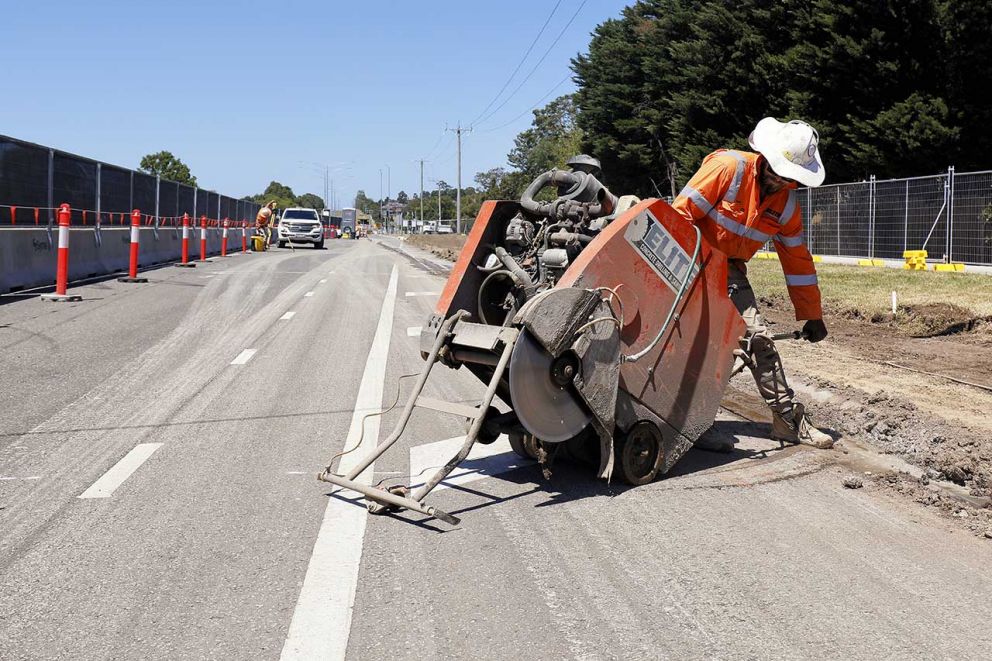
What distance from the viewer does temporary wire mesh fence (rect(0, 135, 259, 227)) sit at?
67.2 feet

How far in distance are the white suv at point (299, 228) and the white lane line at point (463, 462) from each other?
4400 centimetres

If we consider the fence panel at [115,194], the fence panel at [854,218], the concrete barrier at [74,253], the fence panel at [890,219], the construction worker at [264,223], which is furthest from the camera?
the construction worker at [264,223]

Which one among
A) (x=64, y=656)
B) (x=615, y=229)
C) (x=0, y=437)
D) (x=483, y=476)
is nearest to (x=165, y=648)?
(x=64, y=656)

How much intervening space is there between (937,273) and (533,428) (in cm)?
1604

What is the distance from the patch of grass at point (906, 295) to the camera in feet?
43.9

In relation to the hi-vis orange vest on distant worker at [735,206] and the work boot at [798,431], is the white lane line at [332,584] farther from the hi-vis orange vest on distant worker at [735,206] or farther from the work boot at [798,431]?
the work boot at [798,431]

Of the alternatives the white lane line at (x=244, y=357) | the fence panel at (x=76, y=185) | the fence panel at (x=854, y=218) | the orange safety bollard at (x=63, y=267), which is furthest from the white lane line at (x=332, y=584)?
the fence panel at (x=854, y=218)

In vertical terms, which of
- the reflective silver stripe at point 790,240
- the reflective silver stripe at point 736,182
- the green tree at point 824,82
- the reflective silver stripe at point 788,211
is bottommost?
the reflective silver stripe at point 790,240

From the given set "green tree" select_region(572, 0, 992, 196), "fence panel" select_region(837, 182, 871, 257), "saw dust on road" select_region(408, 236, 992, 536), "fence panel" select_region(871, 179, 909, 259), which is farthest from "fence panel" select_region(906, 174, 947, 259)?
"saw dust on road" select_region(408, 236, 992, 536)

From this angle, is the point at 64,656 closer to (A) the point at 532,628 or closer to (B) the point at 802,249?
(A) the point at 532,628

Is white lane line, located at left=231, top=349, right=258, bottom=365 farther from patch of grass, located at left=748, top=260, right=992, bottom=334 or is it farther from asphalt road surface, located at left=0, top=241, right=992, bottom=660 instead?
patch of grass, located at left=748, top=260, right=992, bottom=334

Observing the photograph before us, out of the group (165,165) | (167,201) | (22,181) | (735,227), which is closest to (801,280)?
(735,227)

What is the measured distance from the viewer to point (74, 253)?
66.5 ft

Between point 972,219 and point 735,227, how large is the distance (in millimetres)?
18442
